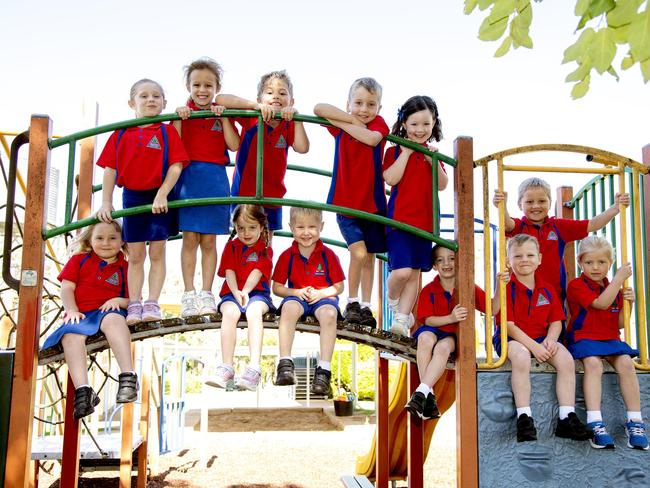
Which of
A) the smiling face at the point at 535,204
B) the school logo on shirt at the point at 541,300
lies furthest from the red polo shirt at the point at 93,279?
the smiling face at the point at 535,204

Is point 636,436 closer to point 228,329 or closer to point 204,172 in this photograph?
point 228,329

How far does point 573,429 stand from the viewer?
13.4 ft

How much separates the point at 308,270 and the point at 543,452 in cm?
175

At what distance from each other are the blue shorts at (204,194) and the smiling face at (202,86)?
41cm

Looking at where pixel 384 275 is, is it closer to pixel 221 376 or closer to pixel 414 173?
pixel 414 173

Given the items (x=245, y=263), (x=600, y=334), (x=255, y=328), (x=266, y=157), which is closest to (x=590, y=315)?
(x=600, y=334)

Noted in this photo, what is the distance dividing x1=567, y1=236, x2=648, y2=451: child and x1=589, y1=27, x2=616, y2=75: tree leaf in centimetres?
227

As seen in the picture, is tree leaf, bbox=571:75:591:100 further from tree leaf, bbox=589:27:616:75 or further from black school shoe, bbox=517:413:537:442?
black school shoe, bbox=517:413:537:442

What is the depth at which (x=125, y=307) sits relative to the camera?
4.45m

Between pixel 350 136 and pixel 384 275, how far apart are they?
96.3 inches

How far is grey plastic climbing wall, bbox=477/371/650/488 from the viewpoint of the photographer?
4.14m

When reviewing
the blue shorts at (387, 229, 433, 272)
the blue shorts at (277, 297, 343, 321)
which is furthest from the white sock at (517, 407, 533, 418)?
the blue shorts at (277, 297, 343, 321)

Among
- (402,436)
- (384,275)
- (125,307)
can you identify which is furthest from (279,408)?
(125,307)

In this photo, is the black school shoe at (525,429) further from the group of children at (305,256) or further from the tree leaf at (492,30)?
the tree leaf at (492,30)
